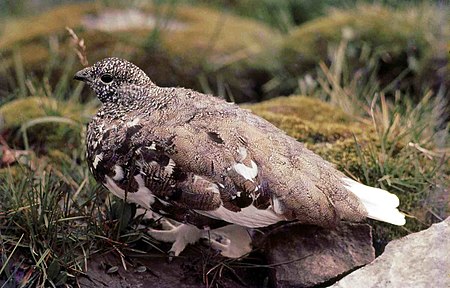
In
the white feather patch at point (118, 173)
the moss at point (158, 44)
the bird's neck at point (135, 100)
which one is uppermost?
the bird's neck at point (135, 100)

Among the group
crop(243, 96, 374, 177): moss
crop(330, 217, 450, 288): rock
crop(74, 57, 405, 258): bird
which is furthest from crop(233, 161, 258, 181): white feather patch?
crop(243, 96, 374, 177): moss

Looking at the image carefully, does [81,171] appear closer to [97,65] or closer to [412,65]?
[97,65]

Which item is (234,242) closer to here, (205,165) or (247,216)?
(247,216)

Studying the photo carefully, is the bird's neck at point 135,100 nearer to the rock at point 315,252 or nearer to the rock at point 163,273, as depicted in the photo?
the rock at point 163,273

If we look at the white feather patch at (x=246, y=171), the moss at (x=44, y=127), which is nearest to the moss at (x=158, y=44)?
the moss at (x=44, y=127)

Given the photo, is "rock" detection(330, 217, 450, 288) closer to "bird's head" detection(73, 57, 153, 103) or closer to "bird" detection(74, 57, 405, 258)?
"bird" detection(74, 57, 405, 258)
